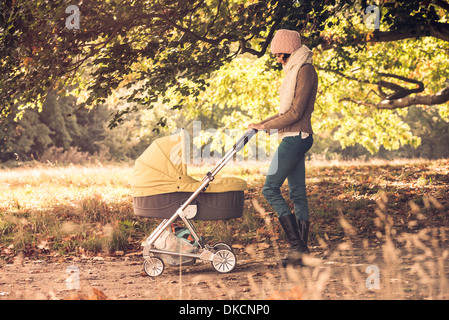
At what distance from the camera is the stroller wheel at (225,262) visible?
17.4ft

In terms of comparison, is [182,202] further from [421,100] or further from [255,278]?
Result: [421,100]

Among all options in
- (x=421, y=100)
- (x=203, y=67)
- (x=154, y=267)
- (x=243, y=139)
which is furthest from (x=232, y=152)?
(x=421, y=100)

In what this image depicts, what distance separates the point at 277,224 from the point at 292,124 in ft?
9.99

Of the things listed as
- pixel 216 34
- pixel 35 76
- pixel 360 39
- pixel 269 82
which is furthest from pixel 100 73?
pixel 269 82

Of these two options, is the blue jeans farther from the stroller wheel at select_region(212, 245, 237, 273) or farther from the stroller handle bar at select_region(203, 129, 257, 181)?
the stroller wheel at select_region(212, 245, 237, 273)

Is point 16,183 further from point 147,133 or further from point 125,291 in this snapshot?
point 147,133

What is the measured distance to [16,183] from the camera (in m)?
12.3

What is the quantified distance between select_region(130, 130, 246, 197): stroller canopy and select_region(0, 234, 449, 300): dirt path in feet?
2.77

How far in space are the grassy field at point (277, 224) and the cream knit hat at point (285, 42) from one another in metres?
2.17

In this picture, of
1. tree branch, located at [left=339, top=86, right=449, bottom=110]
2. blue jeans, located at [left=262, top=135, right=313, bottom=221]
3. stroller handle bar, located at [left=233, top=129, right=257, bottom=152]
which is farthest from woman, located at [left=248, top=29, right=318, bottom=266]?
tree branch, located at [left=339, top=86, right=449, bottom=110]

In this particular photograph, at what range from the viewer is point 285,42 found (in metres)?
5.25

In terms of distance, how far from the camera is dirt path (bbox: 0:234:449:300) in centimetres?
428

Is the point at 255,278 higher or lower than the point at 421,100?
lower

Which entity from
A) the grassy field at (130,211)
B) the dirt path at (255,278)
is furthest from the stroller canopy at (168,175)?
the grassy field at (130,211)
